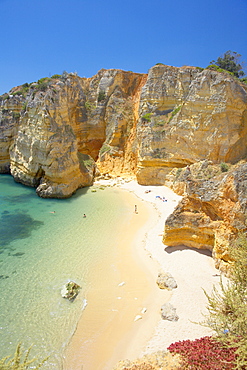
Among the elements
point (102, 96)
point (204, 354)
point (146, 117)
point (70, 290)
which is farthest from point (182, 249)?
point (102, 96)

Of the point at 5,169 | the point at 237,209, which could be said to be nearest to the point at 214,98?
the point at 237,209

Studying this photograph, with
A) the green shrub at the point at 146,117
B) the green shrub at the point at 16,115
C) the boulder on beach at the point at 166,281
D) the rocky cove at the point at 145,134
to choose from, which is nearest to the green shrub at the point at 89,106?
the rocky cove at the point at 145,134

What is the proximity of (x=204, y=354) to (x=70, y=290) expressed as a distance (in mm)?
6533

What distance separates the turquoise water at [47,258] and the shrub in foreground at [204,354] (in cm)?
439

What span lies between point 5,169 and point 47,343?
99.3 ft

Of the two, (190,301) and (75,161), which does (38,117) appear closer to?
(75,161)

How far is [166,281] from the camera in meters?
11.3

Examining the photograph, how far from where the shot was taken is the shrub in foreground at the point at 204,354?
21.0ft

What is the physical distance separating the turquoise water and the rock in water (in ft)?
0.69

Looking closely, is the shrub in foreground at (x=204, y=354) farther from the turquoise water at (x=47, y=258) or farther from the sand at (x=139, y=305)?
the turquoise water at (x=47, y=258)

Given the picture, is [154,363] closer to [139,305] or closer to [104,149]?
[139,305]

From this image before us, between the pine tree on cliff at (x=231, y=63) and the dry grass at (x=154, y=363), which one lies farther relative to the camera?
the pine tree on cliff at (x=231, y=63)

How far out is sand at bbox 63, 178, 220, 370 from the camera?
27.0ft

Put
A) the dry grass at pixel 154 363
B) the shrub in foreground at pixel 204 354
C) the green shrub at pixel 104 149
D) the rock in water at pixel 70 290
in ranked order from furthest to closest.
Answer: the green shrub at pixel 104 149 < the rock in water at pixel 70 290 < the dry grass at pixel 154 363 < the shrub in foreground at pixel 204 354
